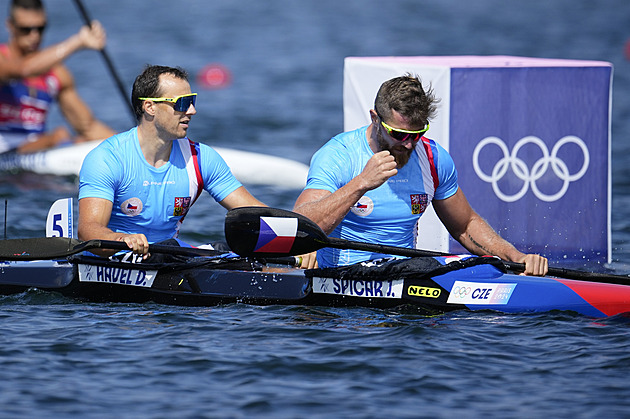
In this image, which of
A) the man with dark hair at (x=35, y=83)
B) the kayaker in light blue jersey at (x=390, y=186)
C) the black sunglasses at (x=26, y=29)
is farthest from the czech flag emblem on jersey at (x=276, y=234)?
the black sunglasses at (x=26, y=29)

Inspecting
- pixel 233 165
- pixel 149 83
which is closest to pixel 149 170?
pixel 149 83

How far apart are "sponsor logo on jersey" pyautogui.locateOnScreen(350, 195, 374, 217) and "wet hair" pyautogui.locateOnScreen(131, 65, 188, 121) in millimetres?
1293

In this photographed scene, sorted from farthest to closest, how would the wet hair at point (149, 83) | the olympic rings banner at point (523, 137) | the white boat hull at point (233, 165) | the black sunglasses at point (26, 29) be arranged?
1. the white boat hull at point (233, 165)
2. the black sunglasses at point (26, 29)
3. the olympic rings banner at point (523, 137)
4. the wet hair at point (149, 83)

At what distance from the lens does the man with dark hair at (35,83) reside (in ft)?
35.4

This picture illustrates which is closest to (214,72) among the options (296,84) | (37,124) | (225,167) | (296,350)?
(296,84)

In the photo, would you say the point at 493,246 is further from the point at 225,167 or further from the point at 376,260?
the point at 225,167

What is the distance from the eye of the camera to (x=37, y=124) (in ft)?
38.1

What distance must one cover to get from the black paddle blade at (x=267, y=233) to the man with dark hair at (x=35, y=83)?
5875mm

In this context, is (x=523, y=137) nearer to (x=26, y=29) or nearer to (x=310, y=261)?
(x=310, y=261)

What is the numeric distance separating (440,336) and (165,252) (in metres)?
1.59

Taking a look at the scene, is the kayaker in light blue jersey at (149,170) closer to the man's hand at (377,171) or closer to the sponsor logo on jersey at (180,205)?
the sponsor logo on jersey at (180,205)

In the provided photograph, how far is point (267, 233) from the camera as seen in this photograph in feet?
18.3

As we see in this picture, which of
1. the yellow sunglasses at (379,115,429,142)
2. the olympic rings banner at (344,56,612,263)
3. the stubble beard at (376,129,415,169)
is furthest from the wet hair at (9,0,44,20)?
the yellow sunglasses at (379,115,429,142)

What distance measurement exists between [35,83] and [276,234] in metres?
6.60
